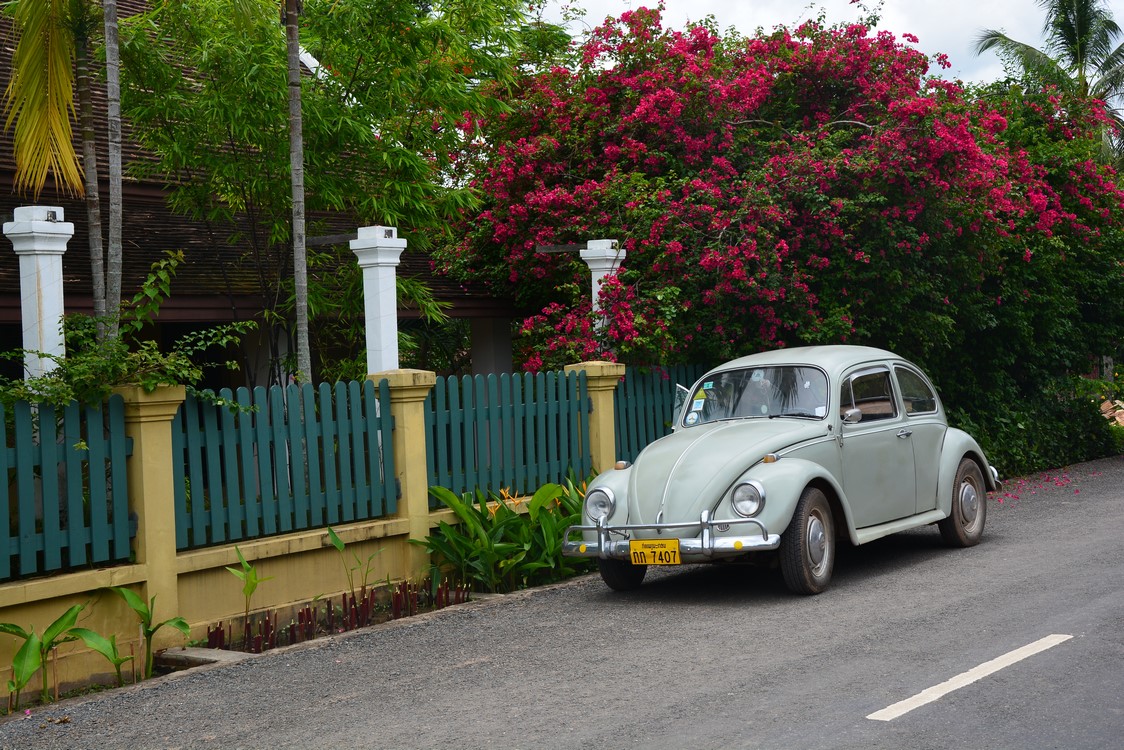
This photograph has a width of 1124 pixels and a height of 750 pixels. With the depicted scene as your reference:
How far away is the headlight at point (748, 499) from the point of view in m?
7.93

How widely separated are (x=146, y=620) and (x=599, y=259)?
6904 millimetres

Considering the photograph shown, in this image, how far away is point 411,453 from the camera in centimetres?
939

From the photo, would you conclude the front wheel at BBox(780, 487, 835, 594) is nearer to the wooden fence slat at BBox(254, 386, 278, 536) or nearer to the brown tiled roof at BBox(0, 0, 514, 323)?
the wooden fence slat at BBox(254, 386, 278, 536)

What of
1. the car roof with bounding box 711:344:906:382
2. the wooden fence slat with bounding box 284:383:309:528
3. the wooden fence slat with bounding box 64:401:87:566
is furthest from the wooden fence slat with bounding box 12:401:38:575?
the car roof with bounding box 711:344:906:382

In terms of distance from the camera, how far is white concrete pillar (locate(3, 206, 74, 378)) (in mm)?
9445

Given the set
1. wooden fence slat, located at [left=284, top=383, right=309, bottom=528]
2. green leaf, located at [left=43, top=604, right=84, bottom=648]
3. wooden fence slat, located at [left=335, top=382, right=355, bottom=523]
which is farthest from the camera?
wooden fence slat, located at [left=335, top=382, right=355, bottom=523]

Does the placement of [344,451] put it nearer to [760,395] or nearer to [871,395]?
[760,395]

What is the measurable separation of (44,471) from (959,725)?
5.11 metres

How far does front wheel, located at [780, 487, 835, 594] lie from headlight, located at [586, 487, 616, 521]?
1196mm

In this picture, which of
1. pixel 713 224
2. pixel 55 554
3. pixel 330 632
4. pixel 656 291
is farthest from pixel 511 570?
pixel 713 224

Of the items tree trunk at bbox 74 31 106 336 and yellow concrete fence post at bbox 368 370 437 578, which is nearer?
yellow concrete fence post at bbox 368 370 437 578

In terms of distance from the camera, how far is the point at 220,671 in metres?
6.96

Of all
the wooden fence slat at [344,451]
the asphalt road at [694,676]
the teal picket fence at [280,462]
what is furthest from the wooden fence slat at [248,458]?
the asphalt road at [694,676]

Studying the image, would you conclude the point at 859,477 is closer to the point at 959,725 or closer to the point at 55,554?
the point at 959,725
